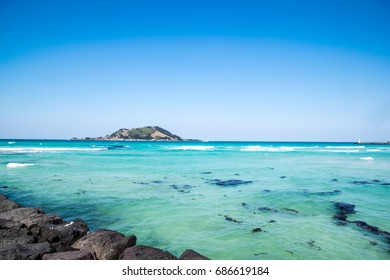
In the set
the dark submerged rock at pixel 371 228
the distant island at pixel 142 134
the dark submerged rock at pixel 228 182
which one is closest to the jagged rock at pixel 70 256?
the dark submerged rock at pixel 371 228

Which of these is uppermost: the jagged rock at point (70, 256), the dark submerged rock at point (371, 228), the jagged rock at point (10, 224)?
the jagged rock at point (70, 256)

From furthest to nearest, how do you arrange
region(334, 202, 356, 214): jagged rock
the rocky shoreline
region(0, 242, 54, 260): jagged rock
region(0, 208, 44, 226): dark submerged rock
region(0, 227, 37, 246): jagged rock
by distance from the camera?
1. region(334, 202, 356, 214): jagged rock
2. region(0, 208, 44, 226): dark submerged rock
3. region(0, 227, 37, 246): jagged rock
4. the rocky shoreline
5. region(0, 242, 54, 260): jagged rock

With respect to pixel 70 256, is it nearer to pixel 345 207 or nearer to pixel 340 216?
pixel 340 216

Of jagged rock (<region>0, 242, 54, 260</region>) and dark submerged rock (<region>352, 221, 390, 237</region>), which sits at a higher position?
jagged rock (<region>0, 242, 54, 260</region>)

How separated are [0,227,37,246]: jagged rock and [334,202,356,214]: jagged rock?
10066 mm

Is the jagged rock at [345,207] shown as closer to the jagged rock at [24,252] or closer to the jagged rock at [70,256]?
the jagged rock at [70,256]

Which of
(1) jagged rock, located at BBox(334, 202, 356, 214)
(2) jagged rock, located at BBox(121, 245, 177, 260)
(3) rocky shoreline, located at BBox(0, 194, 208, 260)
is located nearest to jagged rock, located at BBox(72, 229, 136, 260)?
(3) rocky shoreline, located at BBox(0, 194, 208, 260)

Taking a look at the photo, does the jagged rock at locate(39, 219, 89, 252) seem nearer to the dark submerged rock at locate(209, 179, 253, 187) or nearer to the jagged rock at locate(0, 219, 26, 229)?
the jagged rock at locate(0, 219, 26, 229)

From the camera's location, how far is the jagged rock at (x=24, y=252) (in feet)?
15.2

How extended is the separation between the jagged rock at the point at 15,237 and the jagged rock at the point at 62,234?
0.29 metres

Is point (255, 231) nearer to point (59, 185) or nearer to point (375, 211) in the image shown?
point (375, 211)

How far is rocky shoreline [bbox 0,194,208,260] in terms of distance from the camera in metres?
4.79

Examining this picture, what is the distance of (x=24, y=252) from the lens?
4.78m

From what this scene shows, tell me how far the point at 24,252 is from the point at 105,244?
57.2 inches
